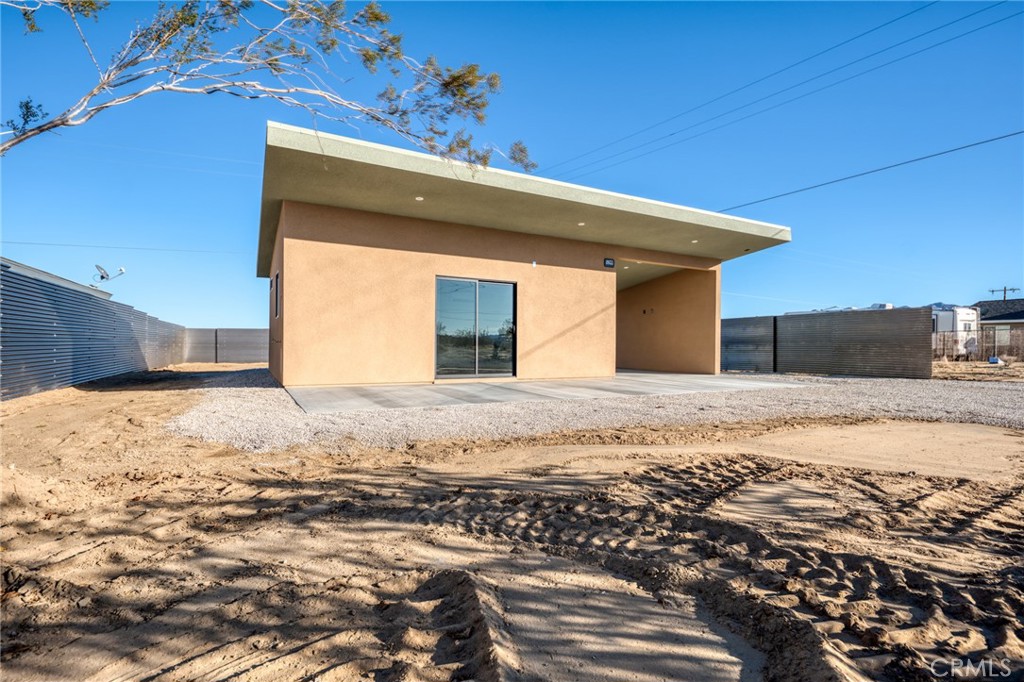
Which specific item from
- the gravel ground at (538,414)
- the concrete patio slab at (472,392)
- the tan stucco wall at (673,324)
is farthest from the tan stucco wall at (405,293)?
the tan stucco wall at (673,324)

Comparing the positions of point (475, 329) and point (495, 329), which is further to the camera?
point (495, 329)

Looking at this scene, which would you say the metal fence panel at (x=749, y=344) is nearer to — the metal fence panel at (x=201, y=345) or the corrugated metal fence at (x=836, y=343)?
the corrugated metal fence at (x=836, y=343)

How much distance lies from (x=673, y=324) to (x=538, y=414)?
10.3 metres

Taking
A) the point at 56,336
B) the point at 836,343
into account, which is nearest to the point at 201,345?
the point at 56,336

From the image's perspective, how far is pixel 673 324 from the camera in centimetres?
1551

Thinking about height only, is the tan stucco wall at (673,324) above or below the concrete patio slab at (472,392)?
above

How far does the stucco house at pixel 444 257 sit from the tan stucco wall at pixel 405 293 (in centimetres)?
3

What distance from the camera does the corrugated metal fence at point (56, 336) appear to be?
762cm

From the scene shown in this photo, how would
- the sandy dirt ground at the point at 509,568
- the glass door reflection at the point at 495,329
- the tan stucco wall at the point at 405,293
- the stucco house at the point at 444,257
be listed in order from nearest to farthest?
the sandy dirt ground at the point at 509,568, the stucco house at the point at 444,257, the tan stucco wall at the point at 405,293, the glass door reflection at the point at 495,329

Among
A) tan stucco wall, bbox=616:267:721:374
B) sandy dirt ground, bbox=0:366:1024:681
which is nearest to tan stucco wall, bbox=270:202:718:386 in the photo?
tan stucco wall, bbox=616:267:721:374

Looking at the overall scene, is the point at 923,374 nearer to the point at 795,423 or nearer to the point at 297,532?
the point at 795,423

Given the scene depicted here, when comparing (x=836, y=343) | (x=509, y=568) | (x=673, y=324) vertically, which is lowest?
(x=509, y=568)

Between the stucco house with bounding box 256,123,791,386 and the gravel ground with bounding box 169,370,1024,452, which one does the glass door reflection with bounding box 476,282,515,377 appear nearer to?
the stucco house with bounding box 256,123,791,386

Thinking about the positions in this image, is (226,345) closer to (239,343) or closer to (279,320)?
(239,343)
